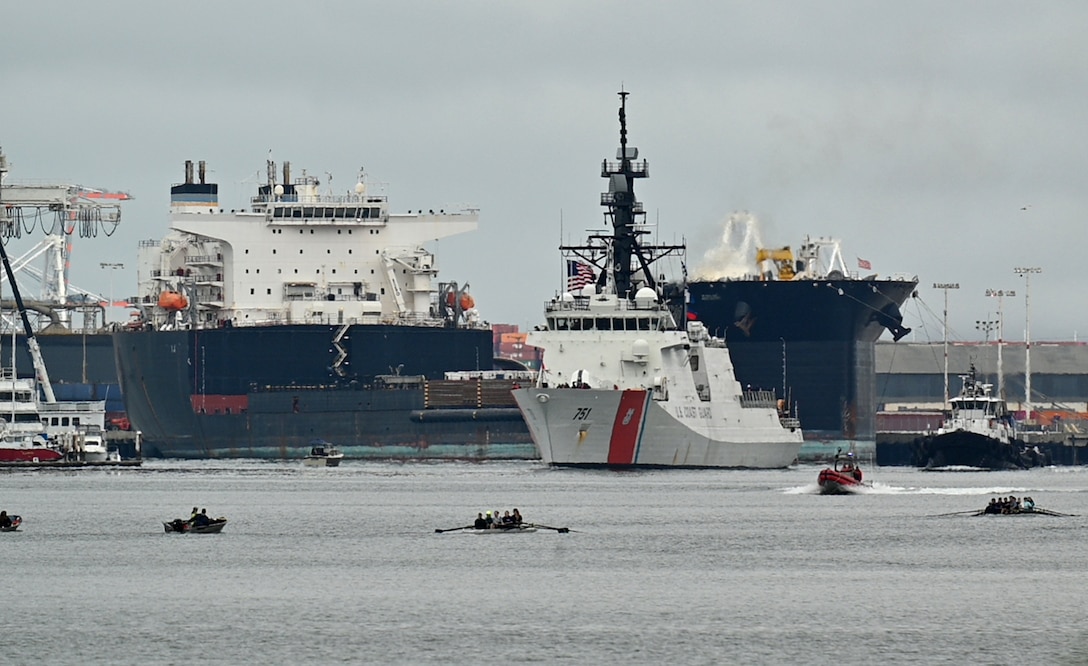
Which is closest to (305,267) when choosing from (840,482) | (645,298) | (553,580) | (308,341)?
(308,341)

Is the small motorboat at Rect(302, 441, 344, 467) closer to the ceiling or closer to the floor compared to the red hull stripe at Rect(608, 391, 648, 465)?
closer to the floor

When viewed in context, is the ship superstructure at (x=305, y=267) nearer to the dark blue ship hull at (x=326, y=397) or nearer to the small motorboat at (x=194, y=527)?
the dark blue ship hull at (x=326, y=397)

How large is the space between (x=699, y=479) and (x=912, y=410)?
75.5m

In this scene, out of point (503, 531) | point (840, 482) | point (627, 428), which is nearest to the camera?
point (503, 531)

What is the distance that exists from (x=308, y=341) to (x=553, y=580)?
221 ft

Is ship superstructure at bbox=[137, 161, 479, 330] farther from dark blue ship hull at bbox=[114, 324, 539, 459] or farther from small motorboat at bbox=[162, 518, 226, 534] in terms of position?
small motorboat at bbox=[162, 518, 226, 534]

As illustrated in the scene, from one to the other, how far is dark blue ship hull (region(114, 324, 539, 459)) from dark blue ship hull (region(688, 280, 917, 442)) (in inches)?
457

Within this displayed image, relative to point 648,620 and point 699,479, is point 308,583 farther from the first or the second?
point 699,479

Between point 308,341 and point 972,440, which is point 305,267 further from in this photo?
point 972,440

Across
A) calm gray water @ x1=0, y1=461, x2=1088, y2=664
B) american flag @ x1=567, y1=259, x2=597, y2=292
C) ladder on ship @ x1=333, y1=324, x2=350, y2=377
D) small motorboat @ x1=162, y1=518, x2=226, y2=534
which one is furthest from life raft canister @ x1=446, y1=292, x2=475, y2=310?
small motorboat @ x1=162, y1=518, x2=226, y2=534

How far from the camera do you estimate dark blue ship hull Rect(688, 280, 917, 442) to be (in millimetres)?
122062

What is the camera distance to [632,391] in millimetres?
96062

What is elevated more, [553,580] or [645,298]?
[645,298]

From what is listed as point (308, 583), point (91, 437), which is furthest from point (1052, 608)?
point (91, 437)
